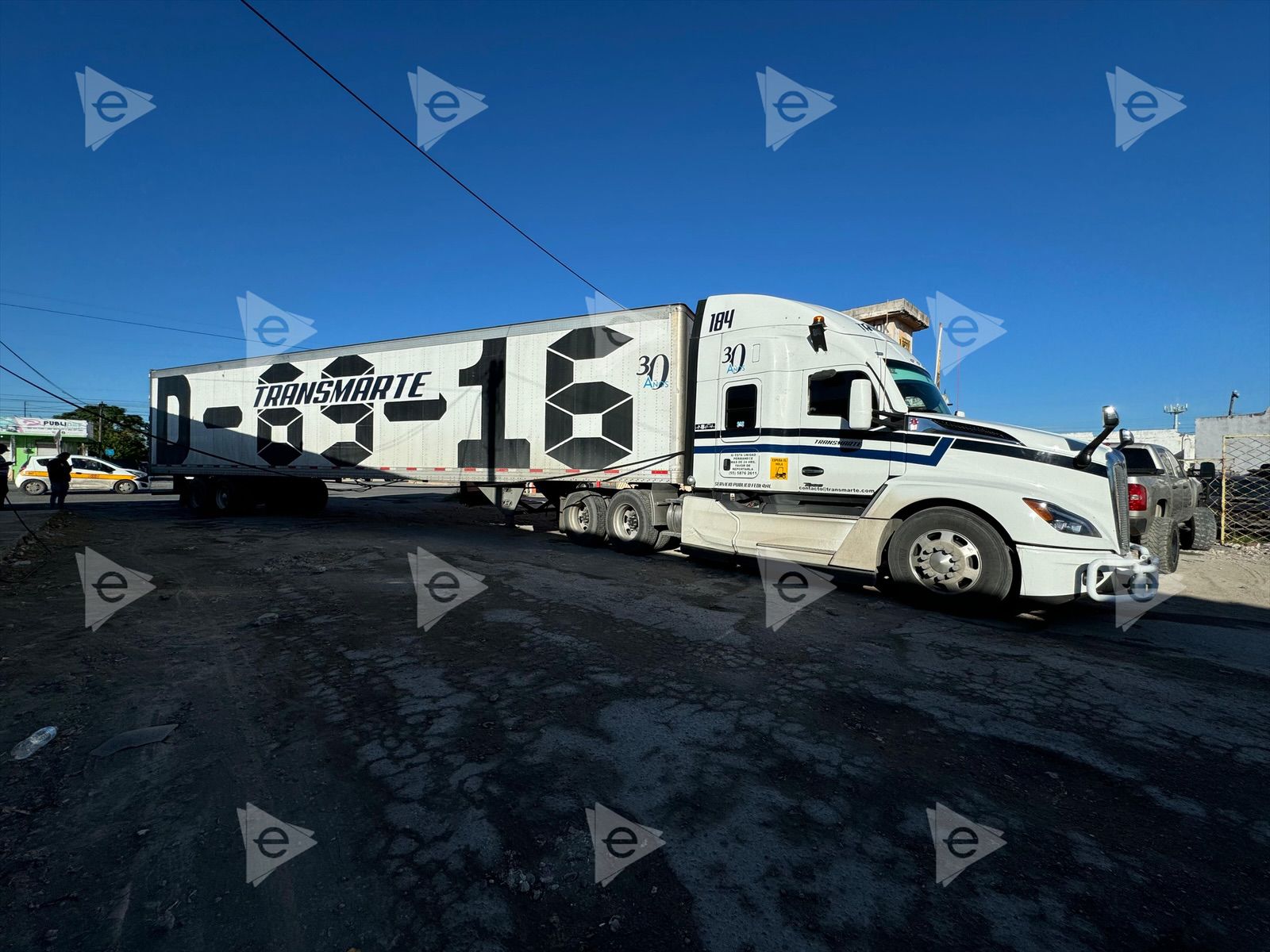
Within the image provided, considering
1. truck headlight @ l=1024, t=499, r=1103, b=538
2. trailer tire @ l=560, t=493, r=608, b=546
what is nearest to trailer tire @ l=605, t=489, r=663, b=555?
trailer tire @ l=560, t=493, r=608, b=546

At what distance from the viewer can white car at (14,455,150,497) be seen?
23812 mm

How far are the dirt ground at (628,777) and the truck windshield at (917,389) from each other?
245 centimetres

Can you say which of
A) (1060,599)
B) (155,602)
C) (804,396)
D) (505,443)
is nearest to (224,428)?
(505,443)

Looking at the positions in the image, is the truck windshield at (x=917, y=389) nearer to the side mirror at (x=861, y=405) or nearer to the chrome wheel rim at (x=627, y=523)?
the side mirror at (x=861, y=405)

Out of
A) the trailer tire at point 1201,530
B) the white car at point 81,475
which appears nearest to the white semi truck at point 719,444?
the trailer tire at point 1201,530

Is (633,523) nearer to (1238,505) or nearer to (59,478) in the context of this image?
(1238,505)

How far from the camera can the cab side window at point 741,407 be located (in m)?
7.85

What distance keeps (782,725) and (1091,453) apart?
4.42 m

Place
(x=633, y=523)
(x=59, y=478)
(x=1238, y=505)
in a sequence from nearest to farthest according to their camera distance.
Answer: (x=633, y=523) → (x=1238, y=505) → (x=59, y=478)

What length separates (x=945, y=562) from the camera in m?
5.97

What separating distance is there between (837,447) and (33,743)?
22.6 ft

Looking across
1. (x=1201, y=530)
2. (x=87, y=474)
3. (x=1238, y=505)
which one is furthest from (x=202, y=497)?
(x=1238, y=505)

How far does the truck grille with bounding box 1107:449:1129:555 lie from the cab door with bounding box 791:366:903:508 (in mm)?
1834

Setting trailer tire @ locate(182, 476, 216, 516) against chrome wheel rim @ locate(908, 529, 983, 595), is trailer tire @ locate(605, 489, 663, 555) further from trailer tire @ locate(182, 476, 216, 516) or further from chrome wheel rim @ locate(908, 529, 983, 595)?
trailer tire @ locate(182, 476, 216, 516)
